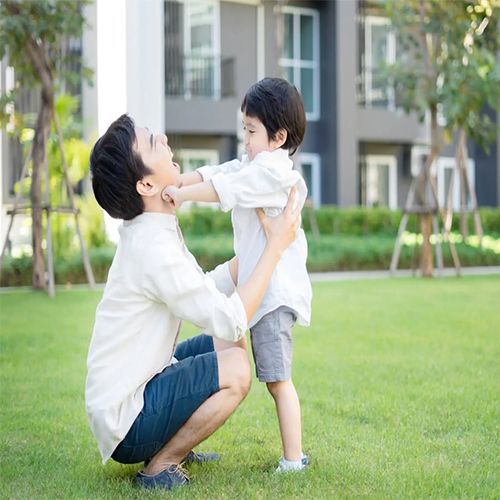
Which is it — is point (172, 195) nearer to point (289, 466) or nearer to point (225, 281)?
point (225, 281)

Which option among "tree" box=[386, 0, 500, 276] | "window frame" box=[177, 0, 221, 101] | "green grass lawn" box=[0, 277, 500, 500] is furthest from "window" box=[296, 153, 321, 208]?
"green grass lawn" box=[0, 277, 500, 500]

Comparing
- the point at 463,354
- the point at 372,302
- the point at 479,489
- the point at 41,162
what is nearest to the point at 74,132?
the point at 41,162

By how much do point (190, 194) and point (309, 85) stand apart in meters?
16.5

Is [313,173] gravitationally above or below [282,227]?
above

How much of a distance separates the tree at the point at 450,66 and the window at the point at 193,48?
7.19m

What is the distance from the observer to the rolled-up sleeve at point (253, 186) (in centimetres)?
246

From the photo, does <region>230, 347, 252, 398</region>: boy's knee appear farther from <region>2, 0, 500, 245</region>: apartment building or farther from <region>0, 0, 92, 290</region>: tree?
<region>2, 0, 500, 245</region>: apartment building

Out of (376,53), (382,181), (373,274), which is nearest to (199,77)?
(376,53)

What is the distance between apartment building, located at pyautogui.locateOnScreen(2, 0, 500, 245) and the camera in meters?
16.9

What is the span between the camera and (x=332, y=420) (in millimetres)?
3291

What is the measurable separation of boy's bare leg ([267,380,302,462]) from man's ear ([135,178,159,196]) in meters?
0.73

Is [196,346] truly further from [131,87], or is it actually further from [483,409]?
[131,87]

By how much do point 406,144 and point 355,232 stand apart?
4.52m

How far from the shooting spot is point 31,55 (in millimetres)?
8172
